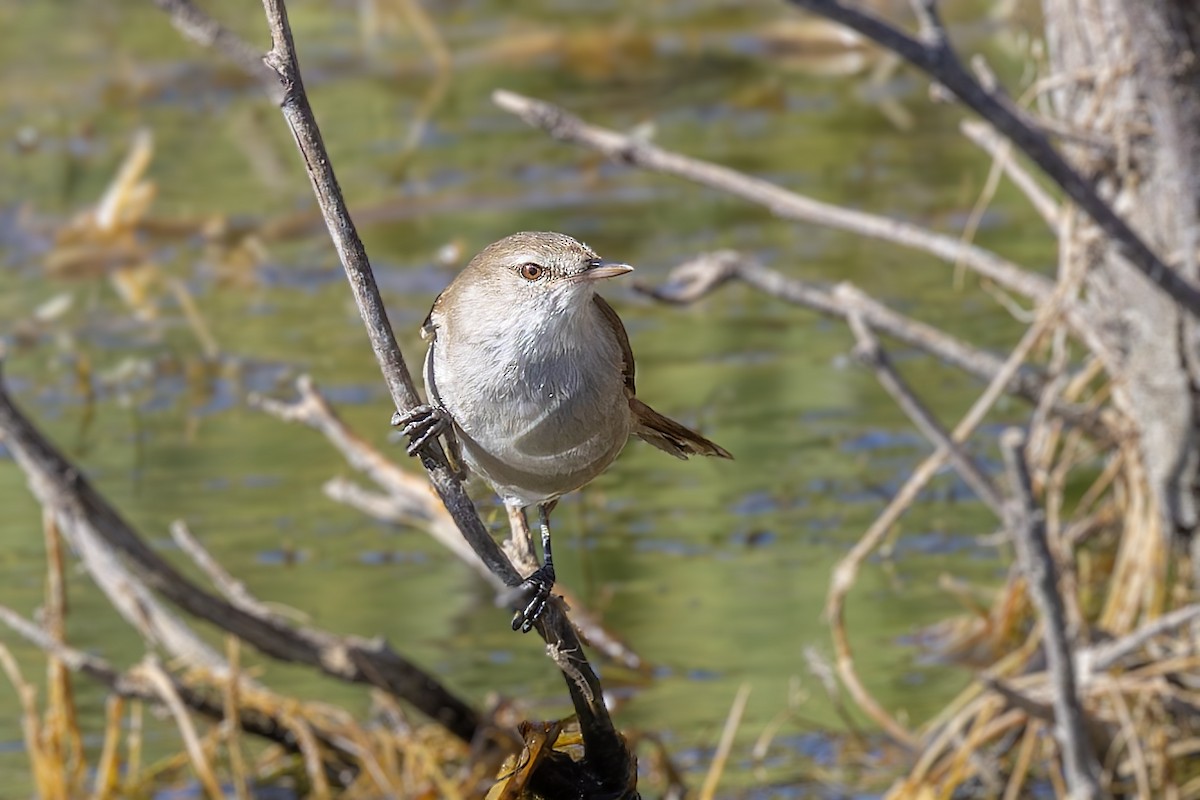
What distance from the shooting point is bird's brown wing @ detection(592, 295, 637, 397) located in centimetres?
258

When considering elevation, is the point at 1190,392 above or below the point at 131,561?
above

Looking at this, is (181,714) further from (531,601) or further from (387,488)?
(531,601)

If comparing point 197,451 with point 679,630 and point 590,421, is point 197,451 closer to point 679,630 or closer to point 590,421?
point 679,630

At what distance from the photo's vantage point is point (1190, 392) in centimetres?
425

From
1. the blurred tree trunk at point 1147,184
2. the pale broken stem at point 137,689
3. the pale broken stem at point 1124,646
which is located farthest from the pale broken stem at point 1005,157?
the pale broken stem at point 137,689

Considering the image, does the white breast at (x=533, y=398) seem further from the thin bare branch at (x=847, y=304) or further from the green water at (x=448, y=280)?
the green water at (x=448, y=280)

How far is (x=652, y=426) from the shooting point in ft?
8.72

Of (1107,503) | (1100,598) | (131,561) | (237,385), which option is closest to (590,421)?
(131,561)

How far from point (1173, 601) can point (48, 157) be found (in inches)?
298

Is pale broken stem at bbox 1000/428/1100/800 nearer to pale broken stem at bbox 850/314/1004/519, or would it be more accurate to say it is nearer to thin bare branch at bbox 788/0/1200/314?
pale broken stem at bbox 850/314/1004/519

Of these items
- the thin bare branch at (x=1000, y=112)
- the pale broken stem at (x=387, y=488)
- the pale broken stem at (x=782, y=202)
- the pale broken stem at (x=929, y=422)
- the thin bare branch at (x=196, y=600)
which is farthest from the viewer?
the pale broken stem at (x=782, y=202)

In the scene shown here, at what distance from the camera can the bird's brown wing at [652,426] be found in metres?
2.59

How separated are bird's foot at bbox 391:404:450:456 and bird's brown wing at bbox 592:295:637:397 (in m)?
0.30

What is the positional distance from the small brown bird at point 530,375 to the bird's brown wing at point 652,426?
0.09 metres
